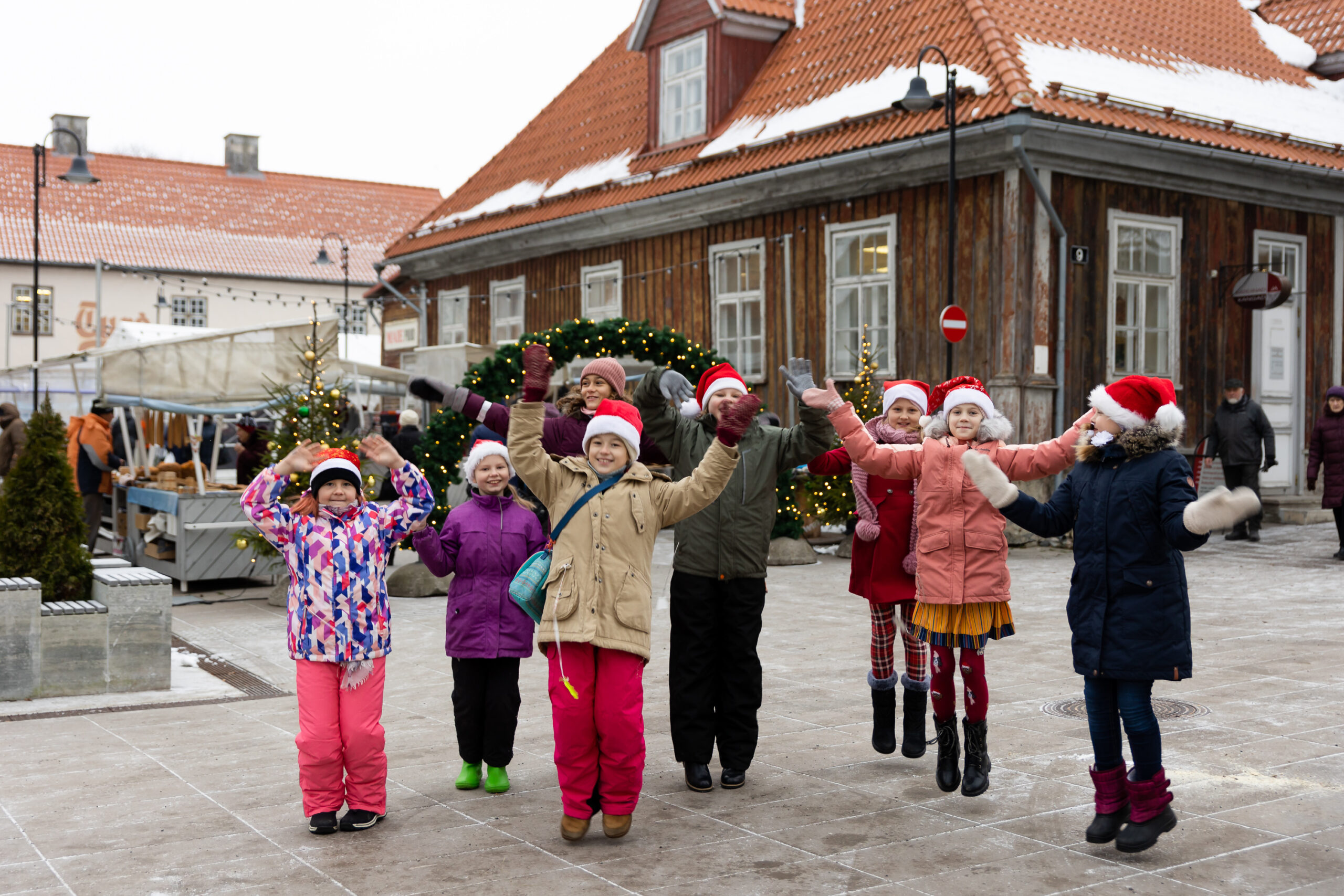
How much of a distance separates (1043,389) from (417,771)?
1097cm

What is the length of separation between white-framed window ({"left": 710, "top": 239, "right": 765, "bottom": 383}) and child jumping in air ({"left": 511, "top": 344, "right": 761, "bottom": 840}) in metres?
13.5

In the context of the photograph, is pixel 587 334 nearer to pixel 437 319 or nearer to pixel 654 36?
pixel 654 36

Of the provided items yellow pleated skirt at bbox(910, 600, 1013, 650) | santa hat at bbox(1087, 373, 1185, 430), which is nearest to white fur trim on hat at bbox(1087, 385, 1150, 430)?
santa hat at bbox(1087, 373, 1185, 430)

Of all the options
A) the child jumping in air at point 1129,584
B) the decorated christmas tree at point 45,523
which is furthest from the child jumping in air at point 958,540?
the decorated christmas tree at point 45,523

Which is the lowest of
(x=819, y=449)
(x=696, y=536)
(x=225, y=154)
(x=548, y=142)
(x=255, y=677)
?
(x=255, y=677)

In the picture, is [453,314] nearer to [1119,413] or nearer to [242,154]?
[1119,413]

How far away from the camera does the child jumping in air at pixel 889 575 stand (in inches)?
243

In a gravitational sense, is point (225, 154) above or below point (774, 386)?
above

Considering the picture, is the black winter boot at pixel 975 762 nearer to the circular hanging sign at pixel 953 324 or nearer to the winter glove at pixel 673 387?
the winter glove at pixel 673 387

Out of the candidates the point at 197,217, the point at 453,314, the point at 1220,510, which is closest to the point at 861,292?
the point at 453,314

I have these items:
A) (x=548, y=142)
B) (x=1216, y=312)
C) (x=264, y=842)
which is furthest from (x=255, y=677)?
(x=548, y=142)

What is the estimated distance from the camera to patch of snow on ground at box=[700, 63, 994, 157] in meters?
15.9

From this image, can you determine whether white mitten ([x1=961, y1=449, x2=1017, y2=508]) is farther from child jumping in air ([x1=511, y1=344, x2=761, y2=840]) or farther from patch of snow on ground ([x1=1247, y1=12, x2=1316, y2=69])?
patch of snow on ground ([x1=1247, y1=12, x2=1316, y2=69])

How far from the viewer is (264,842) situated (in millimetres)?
5043
